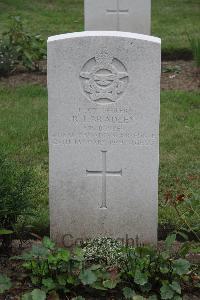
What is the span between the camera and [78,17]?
13281mm

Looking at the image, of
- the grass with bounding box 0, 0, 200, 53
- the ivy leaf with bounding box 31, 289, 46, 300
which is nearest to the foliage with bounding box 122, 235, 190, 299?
the ivy leaf with bounding box 31, 289, 46, 300

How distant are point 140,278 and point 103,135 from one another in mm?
1001

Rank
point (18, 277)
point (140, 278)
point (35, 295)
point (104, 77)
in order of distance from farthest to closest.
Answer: point (104, 77) → point (18, 277) → point (140, 278) → point (35, 295)

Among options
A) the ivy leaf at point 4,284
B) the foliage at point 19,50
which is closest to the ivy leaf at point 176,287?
the ivy leaf at point 4,284

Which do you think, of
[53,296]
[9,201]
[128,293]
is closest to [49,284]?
[53,296]

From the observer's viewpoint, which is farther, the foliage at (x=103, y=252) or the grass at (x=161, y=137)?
the grass at (x=161, y=137)

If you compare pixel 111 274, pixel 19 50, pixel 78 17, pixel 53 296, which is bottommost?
pixel 53 296

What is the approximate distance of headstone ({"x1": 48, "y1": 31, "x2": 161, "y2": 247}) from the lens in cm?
459

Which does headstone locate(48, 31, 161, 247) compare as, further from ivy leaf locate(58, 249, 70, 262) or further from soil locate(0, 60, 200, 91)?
soil locate(0, 60, 200, 91)

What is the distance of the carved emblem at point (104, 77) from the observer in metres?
4.61

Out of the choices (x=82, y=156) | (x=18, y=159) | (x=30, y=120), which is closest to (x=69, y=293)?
(x=82, y=156)

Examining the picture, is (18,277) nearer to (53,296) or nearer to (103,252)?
(53,296)

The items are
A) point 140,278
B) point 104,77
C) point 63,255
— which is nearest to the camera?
point 140,278

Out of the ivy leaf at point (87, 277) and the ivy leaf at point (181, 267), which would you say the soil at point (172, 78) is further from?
the ivy leaf at point (87, 277)
